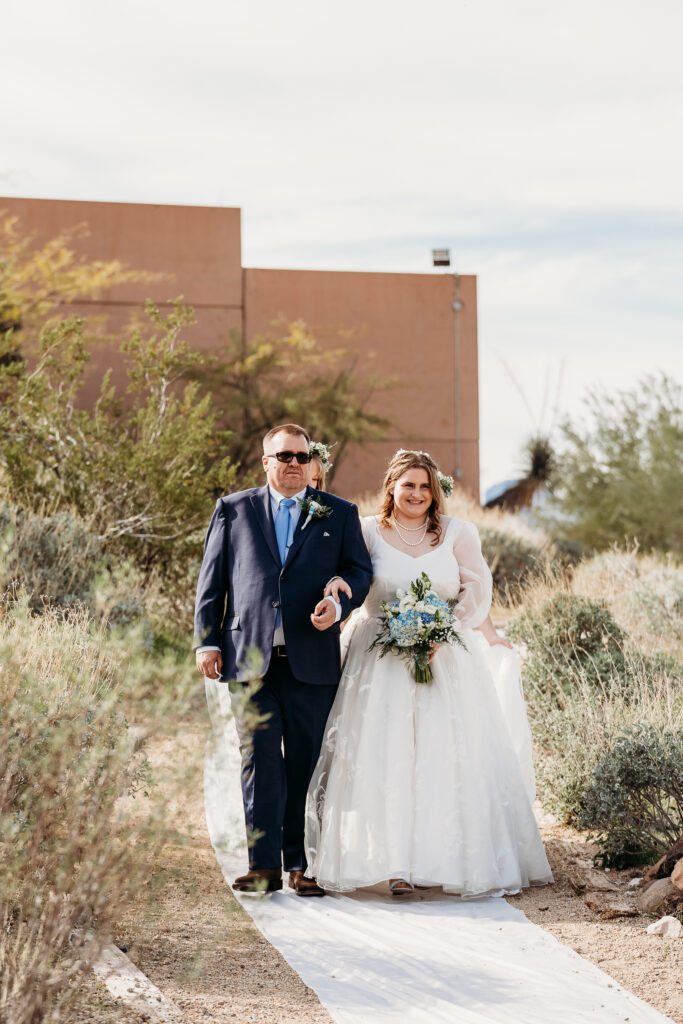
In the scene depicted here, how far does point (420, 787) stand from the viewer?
18.7 feet

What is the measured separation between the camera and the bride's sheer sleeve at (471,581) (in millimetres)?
6109

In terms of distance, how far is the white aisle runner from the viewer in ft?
13.5

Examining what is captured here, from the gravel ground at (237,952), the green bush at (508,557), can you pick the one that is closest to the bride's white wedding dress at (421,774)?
the gravel ground at (237,952)

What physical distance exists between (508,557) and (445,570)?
36.9 ft

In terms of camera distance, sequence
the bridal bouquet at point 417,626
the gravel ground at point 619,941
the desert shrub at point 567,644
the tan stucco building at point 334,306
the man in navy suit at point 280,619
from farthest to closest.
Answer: the tan stucco building at point 334,306
the desert shrub at point 567,644
the bridal bouquet at point 417,626
the man in navy suit at point 280,619
the gravel ground at point 619,941

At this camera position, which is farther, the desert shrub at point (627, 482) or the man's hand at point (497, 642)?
the desert shrub at point (627, 482)

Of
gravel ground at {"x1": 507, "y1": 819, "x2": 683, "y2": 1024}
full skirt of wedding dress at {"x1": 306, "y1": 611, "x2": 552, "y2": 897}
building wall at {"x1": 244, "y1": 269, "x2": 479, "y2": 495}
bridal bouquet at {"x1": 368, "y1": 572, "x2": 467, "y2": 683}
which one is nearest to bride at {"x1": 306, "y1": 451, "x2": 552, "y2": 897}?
full skirt of wedding dress at {"x1": 306, "y1": 611, "x2": 552, "y2": 897}

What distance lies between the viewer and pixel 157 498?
12.6 meters

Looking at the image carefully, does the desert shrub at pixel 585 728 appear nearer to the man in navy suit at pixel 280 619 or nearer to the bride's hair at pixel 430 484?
the bride's hair at pixel 430 484

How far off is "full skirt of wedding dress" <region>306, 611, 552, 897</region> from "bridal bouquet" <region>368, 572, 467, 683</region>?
0.11m

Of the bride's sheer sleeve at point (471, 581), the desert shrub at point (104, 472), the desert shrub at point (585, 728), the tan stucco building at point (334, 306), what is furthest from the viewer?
the tan stucco building at point (334, 306)

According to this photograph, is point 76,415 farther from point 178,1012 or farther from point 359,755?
point 178,1012

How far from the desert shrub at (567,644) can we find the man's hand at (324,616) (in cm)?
346

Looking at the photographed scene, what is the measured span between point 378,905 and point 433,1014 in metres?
1.39
